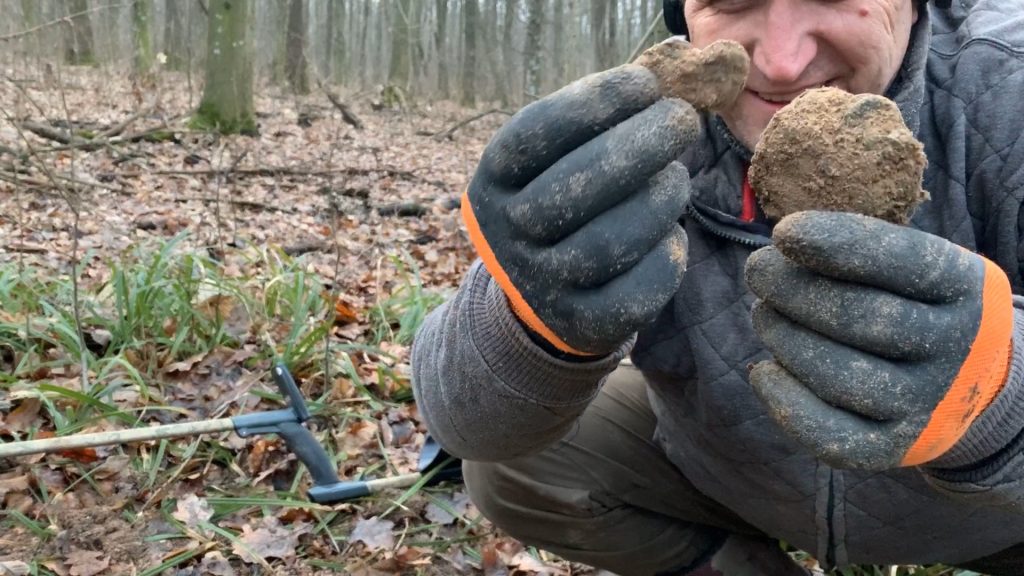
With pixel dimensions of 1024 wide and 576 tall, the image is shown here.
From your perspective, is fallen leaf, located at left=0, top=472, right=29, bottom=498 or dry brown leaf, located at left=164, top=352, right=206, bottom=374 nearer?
fallen leaf, located at left=0, top=472, right=29, bottom=498

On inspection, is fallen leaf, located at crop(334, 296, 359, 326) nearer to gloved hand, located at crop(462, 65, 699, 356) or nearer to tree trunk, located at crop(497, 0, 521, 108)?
gloved hand, located at crop(462, 65, 699, 356)

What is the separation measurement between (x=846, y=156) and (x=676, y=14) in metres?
0.71

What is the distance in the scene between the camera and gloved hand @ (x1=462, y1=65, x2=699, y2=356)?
3.41 ft

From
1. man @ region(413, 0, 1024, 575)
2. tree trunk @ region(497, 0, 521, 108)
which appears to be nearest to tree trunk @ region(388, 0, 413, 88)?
tree trunk @ region(497, 0, 521, 108)

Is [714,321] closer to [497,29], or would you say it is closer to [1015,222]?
[1015,222]

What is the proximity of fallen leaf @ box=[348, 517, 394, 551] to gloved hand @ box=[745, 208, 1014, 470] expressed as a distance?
1.42 metres

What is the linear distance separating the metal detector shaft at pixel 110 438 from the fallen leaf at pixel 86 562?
0.89 ft

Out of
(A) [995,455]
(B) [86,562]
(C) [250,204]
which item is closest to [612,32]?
(C) [250,204]

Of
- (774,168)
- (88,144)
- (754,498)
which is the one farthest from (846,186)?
(88,144)

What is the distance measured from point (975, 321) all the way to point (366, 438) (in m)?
2.01

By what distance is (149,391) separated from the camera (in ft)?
8.59

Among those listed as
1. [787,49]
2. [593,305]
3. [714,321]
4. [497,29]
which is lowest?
[497,29]

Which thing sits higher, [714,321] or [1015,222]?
[1015,222]

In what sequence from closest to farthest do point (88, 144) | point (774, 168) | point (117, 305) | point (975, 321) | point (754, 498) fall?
point (975, 321)
point (774, 168)
point (754, 498)
point (117, 305)
point (88, 144)
